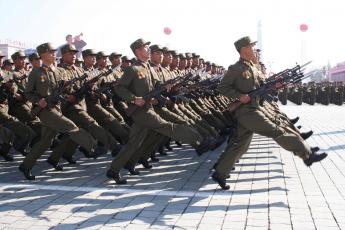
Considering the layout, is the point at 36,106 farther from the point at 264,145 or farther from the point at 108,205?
the point at 264,145

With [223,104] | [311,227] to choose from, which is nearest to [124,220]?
[311,227]

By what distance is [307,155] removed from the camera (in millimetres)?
5875

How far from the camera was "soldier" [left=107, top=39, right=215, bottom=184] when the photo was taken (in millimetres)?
6461

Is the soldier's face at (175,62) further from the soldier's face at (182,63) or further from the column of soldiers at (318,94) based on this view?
the column of soldiers at (318,94)

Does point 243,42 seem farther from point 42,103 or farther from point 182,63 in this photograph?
point 182,63

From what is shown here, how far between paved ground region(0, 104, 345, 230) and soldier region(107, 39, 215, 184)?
1.32ft

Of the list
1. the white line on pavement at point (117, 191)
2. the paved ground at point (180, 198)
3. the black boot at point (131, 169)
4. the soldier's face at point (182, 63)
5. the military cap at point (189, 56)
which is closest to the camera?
the paved ground at point (180, 198)

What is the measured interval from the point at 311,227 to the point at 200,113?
5.58m

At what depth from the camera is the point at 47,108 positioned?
6.83 m

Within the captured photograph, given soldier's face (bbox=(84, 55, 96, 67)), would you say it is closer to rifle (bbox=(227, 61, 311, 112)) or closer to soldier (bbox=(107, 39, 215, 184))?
soldier (bbox=(107, 39, 215, 184))

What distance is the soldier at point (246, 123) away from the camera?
5.86m

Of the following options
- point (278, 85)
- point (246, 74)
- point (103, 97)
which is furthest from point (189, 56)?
point (246, 74)

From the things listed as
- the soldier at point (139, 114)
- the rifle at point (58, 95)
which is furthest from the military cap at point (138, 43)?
the rifle at point (58, 95)

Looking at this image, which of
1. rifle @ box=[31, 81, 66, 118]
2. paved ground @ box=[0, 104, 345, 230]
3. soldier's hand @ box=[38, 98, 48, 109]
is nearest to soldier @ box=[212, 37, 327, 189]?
paved ground @ box=[0, 104, 345, 230]
